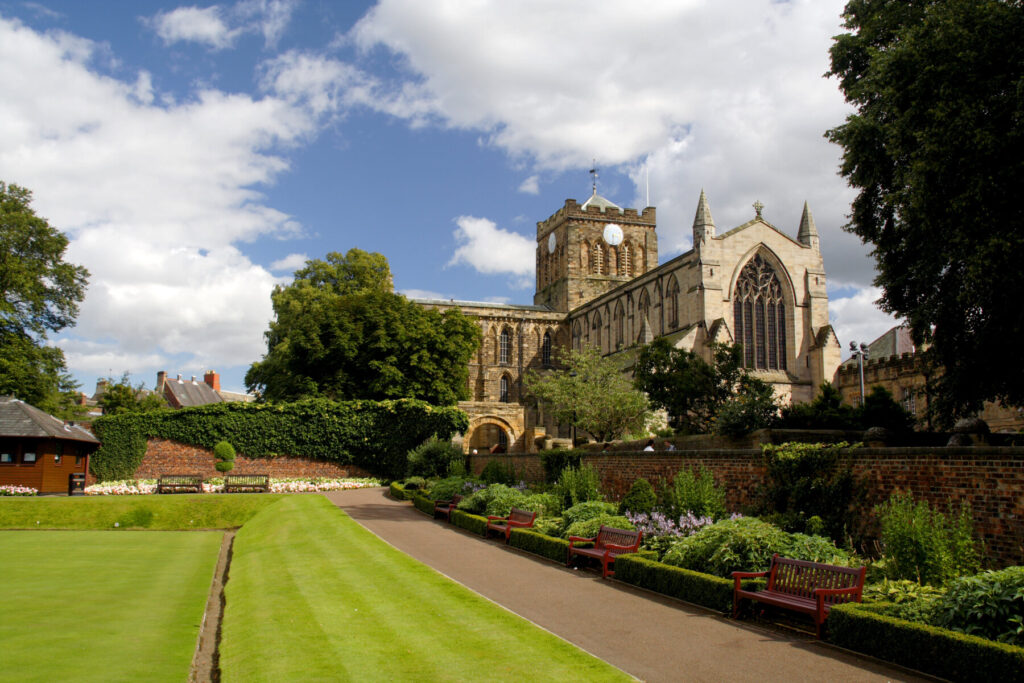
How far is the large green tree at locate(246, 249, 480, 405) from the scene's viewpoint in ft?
136

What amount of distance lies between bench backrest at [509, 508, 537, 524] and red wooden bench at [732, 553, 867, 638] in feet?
25.4

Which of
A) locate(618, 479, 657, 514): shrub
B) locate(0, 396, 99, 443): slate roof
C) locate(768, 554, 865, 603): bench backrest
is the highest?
locate(0, 396, 99, 443): slate roof

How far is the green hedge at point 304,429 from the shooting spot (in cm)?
3594

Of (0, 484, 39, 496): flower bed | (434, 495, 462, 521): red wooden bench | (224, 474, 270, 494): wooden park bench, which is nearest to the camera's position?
(434, 495, 462, 521): red wooden bench

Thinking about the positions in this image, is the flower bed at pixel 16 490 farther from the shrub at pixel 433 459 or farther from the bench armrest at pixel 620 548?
the bench armrest at pixel 620 548

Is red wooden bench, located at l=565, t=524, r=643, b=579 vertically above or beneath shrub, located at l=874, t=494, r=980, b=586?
beneath

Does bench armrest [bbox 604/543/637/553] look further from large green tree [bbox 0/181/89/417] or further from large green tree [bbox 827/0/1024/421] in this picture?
large green tree [bbox 0/181/89/417]

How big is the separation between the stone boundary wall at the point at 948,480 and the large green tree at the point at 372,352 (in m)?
29.6

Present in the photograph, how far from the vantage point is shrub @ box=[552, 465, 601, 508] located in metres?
18.5

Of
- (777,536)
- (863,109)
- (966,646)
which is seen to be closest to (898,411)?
(863,109)

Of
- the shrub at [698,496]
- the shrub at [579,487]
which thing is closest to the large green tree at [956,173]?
the shrub at [698,496]

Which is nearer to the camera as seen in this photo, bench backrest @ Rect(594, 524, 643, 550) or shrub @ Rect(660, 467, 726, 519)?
bench backrest @ Rect(594, 524, 643, 550)

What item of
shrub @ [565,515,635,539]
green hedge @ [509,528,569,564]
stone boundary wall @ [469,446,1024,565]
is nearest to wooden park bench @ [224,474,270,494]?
green hedge @ [509,528,569,564]

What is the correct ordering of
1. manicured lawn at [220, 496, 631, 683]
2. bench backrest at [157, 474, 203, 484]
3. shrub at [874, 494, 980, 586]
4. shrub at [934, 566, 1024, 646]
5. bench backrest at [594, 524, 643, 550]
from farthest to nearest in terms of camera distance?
bench backrest at [157, 474, 203, 484], bench backrest at [594, 524, 643, 550], shrub at [874, 494, 980, 586], manicured lawn at [220, 496, 631, 683], shrub at [934, 566, 1024, 646]
